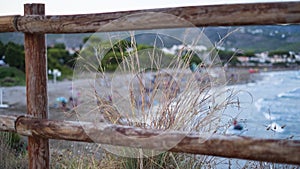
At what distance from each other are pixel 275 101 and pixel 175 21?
9.80 m

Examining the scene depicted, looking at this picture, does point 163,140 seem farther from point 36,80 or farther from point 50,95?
point 50,95

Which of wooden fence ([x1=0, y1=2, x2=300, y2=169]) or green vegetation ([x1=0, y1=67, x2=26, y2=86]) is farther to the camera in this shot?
green vegetation ([x1=0, y1=67, x2=26, y2=86])

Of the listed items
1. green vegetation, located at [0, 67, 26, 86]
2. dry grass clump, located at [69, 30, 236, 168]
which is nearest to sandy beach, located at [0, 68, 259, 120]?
green vegetation, located at [0, 67, 26, 86]

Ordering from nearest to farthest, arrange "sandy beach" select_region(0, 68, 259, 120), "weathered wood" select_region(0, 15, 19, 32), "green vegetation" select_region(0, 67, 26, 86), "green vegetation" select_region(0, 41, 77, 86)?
"weathered wood" select_region(0, 15, 19, 32), "sandy beach" select_region(0, 68, 259, 120), "green vegetation" select_region(0, 41, 77, 86), "green vegetation" select_region(0, 67, 26, 86)

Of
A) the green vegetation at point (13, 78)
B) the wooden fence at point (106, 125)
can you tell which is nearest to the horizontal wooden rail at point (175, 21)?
the wooden fence at point (106, 125)

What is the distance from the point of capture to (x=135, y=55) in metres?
2.56

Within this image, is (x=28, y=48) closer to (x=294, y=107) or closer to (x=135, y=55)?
(x=135, y=55)

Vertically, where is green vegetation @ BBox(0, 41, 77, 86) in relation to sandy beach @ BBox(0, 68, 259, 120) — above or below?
above

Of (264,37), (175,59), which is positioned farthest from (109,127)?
(264,37)

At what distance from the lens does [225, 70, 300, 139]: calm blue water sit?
6.77 metres

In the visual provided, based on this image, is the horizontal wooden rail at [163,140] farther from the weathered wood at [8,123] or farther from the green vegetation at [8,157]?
the green vegetation at [8,157]

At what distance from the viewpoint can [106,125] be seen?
1907 mm

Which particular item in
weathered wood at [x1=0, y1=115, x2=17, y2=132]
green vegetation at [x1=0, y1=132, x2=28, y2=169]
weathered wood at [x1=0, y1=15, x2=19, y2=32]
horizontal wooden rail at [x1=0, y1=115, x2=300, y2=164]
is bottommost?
green vegetation at [x1=0, y1=132, x2=28, y2=169]

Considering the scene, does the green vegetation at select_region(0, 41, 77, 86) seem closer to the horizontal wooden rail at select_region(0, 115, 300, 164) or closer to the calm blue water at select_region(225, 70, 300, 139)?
the calm blue water at select_region(225, 70, 300, 139)
